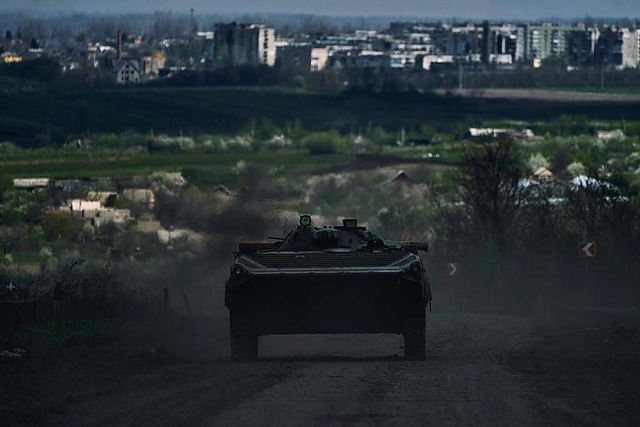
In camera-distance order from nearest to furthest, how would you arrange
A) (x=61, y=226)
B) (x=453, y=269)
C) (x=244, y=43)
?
(x=453, y=269) → (x=61, y=226) → (x=244, y=43)

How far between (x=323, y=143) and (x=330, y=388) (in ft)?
190

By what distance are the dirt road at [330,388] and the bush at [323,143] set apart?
47591 millimetres

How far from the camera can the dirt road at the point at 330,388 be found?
1595 centimetres

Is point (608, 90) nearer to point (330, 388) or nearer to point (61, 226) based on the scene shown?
point (61, 226)

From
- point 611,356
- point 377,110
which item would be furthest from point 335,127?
point 611,356

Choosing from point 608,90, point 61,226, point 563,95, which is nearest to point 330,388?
point 61,226

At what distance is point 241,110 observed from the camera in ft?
282

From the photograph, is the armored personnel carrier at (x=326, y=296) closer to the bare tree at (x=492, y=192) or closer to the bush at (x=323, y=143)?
the bare tree at (x=492, y=192)

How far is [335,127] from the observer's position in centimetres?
8438

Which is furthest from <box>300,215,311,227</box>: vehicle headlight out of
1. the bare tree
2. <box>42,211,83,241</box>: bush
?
the bare tree

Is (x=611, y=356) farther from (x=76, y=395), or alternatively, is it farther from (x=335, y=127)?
(x=335, y=127)

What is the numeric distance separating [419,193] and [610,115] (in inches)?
922

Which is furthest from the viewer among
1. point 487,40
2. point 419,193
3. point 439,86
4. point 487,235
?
point 487,40

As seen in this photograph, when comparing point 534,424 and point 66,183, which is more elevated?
point 534,424
